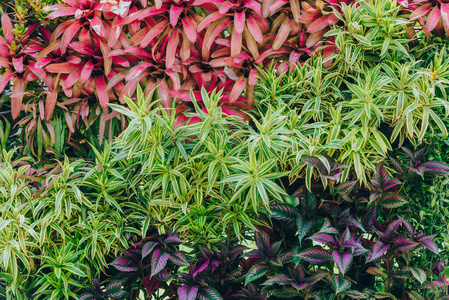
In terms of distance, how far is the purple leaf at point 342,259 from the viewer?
1538mm

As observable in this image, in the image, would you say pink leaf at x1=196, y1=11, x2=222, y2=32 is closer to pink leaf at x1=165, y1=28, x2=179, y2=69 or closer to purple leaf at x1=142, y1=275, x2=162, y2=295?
pink leaf at x1=165, y1=28, x2=179, y2=69

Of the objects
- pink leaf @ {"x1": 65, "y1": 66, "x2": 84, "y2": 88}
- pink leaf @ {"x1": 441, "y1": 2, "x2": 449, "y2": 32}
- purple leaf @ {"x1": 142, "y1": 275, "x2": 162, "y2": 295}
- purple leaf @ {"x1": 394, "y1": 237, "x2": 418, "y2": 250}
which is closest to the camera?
purple leaf @ {"x1": 394, "y1": 237, "x2": 418, "y2": 250}

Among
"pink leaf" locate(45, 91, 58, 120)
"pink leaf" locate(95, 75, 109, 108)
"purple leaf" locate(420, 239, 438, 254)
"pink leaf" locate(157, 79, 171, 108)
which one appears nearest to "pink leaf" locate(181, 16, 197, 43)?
"pink leaf" locate(157, 79, 171, 108)

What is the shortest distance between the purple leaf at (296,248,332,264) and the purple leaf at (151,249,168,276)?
569 mm

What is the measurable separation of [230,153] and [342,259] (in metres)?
0.64

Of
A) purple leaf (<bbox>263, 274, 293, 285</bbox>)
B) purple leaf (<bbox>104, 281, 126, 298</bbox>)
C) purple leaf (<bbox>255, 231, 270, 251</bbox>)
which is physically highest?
purple leaf (<bbox>255, 231, 270, 251</bbox>)

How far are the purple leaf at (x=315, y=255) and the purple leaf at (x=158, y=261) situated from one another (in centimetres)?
57

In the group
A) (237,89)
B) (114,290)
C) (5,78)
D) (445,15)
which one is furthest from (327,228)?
(5,78)

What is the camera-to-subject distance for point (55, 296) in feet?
5.65

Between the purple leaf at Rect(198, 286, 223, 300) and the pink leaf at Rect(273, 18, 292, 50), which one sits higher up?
the pink leaf at Rect(273, 18, 292, 50)

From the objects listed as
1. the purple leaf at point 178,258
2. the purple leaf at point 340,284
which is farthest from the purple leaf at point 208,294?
the purple leaf at point 340,284

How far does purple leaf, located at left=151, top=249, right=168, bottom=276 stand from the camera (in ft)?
5.41

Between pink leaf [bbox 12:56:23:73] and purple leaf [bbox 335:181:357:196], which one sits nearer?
purple leaf [bbox 335:181:357:196]

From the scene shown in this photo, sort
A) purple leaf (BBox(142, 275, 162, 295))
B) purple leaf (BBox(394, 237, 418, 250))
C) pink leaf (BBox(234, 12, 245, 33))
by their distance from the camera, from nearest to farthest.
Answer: purple leaf (BBox(394, 237, 418, 250)) → purple leaf (BBox(142, 275, 162, 295)) → pink leaf (BBox(234, 12, 245, 33))
